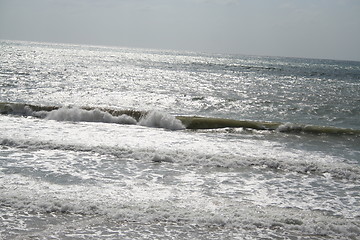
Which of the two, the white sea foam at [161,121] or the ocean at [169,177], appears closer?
the ocean at [169,177]

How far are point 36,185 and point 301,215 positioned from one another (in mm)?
5609

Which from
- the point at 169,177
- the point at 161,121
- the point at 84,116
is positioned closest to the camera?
the point at 169,177

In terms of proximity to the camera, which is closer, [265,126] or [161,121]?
[265,126]

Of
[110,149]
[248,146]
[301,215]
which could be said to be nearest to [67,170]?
[110,149]

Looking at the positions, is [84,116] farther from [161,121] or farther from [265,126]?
[265,126]

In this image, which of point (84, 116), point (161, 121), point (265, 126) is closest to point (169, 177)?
point (161, 121)

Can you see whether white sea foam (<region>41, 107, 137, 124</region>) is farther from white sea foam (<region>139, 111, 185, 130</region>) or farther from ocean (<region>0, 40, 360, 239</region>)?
white sea foam (<region>139, 111, 185, 130</region>)

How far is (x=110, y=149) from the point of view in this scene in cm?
1202

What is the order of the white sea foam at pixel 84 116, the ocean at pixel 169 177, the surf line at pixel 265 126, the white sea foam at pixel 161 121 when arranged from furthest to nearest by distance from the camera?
1. the white sea foam at pixel 84 116
2. the white sea foam at pixel 161 121
3. the surf line at pixel 265 126
4. the ocean at pixel 169 177

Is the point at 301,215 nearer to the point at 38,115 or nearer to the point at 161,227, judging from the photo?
the point at 161,227

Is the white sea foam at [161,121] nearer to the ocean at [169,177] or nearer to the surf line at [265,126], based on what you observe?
the ocean at [169,177]

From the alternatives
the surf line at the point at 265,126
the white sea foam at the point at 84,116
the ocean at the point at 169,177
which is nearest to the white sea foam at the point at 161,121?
the ocean at the point at 169,177

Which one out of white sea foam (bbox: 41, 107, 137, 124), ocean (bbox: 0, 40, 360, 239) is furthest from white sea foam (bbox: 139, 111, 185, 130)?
white sea foam (bbox: 41, 107, 137, 124)

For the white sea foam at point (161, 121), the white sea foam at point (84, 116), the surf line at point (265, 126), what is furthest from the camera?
the white sea foam at point (84, 116)
